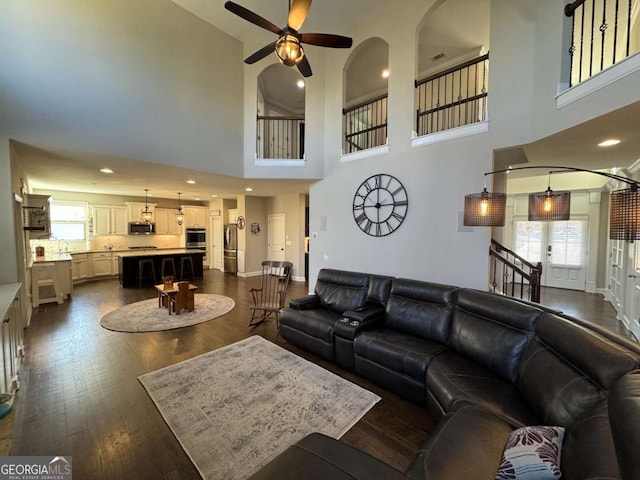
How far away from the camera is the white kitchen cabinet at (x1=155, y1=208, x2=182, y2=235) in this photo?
947 centimetres

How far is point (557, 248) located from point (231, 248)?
961cm

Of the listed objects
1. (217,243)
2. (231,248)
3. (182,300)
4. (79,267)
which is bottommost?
(182,300)

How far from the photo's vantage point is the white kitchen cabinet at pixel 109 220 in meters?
8.25

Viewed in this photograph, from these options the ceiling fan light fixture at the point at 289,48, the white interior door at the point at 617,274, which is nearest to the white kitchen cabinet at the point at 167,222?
the ceiling fan light fixture at the point at 289,48

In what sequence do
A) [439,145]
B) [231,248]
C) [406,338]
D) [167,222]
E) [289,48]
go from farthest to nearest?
[167,222], [231,248], [439,145], [406,338], [289,48]

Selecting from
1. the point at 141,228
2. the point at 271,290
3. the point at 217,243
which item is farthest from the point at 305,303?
the point at 141,228

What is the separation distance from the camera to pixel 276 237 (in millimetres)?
8695

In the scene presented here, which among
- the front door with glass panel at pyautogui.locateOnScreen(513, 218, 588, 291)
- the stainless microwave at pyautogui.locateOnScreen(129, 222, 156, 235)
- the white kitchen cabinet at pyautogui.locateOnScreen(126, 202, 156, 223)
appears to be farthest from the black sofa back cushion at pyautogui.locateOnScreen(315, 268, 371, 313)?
the white kitchen cabinet at pyautogui.locateOnScreen(126, 202, 156, 223)

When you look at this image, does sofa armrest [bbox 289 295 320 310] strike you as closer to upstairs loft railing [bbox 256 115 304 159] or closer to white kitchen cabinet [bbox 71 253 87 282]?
upstairs loft railing [bbox 256 115 304 159]

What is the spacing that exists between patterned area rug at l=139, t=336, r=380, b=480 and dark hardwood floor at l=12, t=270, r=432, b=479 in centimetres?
12

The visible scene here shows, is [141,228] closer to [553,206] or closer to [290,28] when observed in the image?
[290,28]

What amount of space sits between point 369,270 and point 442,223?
4.94ft

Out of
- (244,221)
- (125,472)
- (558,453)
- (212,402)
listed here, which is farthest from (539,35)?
(244,221)

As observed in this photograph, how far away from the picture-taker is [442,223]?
155 inches
